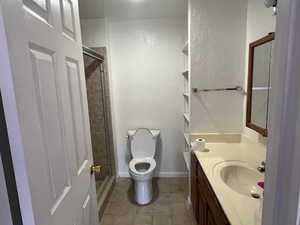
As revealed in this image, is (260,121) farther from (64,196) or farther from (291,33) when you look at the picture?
(64,196)

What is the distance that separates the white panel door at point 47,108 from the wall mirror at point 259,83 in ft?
4.53

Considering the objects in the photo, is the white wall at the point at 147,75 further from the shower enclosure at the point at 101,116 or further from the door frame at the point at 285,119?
the door frame at the point at 285,119

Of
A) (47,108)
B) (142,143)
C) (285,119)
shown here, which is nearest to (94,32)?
(142,143)

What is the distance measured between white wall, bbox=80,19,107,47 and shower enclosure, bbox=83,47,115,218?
0.11 metres

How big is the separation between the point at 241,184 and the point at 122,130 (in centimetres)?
180

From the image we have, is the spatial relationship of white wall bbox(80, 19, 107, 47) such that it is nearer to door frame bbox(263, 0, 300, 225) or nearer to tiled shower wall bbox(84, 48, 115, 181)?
tiled shower wall bbox(84, 48, 115, 181)

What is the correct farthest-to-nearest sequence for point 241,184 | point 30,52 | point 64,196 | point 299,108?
1. point 241,184
2. point 64,196
3. point 30,52
4. point 299,108

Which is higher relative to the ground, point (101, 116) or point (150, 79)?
point (150, 79)

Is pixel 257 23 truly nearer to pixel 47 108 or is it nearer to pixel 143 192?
pixel 47 108

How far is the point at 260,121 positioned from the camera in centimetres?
152

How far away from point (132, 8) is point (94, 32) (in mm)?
667

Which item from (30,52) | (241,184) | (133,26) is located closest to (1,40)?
(30,52)

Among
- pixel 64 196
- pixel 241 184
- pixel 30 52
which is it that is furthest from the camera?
pixel 241 184

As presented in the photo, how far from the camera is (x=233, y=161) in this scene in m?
1.46
